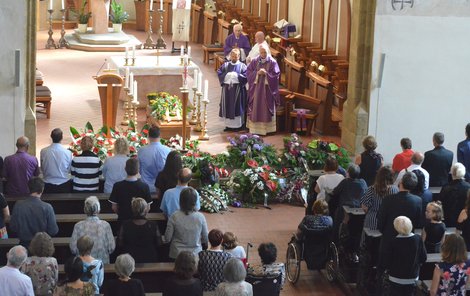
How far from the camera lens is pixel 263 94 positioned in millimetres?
18484

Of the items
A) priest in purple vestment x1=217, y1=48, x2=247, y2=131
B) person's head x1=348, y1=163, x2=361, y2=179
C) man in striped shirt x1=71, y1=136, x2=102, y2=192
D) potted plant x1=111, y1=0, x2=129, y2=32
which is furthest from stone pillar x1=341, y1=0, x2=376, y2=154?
potted plant x1=111, y1=0, x2=129, y2=32

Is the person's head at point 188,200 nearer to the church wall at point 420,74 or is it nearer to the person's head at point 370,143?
the person's head at point 370,143

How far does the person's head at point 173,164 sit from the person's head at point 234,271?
282 cm

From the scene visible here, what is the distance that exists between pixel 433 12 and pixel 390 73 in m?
1.11

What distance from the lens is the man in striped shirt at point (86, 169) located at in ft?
38.7

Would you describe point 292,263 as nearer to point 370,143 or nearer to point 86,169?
point 370,143

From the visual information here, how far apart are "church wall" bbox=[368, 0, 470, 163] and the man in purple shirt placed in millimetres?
6140

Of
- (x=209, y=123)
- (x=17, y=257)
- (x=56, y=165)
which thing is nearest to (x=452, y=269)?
(x=17, y=257)

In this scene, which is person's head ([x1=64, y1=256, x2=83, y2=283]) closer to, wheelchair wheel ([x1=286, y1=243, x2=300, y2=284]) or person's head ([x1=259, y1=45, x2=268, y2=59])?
wheelchair wheel ([x1=286, y1=243, x2=300, y2=284])

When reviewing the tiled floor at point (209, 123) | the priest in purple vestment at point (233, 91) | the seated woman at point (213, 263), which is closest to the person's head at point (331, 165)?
the tiled floor at point (209, 123)

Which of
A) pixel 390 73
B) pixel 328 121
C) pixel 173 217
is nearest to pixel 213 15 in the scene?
pixel 328 121

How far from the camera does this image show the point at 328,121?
1848 cm

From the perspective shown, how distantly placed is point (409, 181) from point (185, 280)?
279 cm

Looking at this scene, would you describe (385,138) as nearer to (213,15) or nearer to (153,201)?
(153,201)
